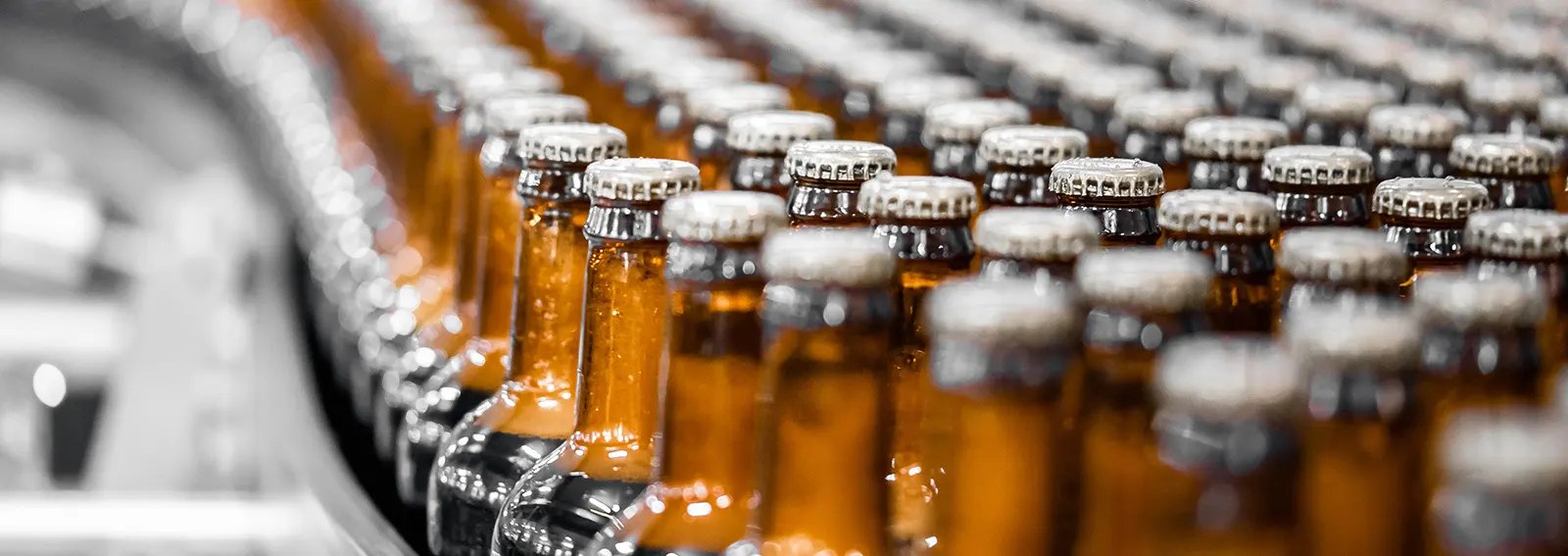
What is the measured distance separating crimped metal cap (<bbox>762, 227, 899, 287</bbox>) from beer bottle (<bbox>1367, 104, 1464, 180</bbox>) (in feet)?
1.73

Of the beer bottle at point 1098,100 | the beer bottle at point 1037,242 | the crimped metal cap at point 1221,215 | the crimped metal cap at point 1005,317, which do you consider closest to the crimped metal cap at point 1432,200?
the crimped metal cap at point 1221,215

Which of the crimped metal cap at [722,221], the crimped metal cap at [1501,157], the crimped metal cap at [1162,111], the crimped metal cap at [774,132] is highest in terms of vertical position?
the crimped metal cap at [1162,111]

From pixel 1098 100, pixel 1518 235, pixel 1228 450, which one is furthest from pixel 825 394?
pixel 1098 100

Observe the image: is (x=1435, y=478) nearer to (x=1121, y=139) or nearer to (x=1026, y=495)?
(x=1026, y=495)

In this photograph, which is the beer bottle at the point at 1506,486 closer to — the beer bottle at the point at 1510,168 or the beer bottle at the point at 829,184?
the beer bottle at the point at 829,184

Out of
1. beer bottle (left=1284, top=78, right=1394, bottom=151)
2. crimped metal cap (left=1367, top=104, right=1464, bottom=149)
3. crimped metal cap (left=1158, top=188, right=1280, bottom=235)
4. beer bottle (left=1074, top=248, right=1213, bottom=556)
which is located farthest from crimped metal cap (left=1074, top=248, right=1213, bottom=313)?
beer bottle (left=1284, top=78, right=1394, bottom=151)

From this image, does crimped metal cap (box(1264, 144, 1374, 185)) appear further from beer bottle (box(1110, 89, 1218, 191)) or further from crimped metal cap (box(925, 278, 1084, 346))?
crimped metal cap (box(925, 278, 1084, 346))

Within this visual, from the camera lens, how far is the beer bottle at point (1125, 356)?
64 centimetres

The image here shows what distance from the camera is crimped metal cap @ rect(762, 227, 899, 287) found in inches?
26.8

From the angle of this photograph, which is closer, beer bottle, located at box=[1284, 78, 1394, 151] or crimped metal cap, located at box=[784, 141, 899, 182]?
crimped metal cap, located at box=[784, 141, 899, 182]

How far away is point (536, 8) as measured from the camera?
7.47ft

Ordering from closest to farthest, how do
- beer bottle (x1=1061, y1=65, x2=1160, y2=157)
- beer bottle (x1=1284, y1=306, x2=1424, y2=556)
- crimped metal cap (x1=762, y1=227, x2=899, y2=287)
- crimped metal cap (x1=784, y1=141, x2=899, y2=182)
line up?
beer bottle (x1=1284, y1=306, x2=1424, y2=556)
crimped metal cap (x1=762, y1=227, x2=899, y2=287)
crimped metal cap (x1=784, y1=141, x2=899, y2=182)
beer bottle (x1=1061, y1=65, x2=1160, y2=157)

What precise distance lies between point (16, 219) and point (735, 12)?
1.51 metres

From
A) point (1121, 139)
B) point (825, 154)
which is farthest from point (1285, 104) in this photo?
point (825, 154)
